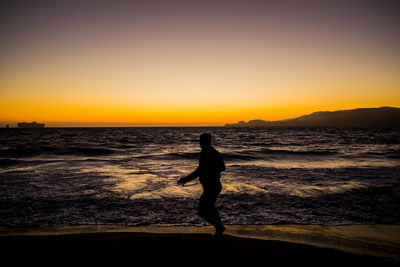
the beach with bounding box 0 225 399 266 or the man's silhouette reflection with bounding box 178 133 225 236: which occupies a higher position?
the man's silhouette reflection with bounding box 178 133 225 236

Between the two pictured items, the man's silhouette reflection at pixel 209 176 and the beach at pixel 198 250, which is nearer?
the beach at pixel 198 250

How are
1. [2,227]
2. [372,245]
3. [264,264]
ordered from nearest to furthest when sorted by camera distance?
1. [264,264]
2. [372,245]
3. [2,227]

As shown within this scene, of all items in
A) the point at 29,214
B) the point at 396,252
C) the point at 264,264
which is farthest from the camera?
the point at 29,214

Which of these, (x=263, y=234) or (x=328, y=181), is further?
(x=328, y=181)

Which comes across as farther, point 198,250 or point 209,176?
point 209,176

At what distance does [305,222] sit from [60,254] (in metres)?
5.23

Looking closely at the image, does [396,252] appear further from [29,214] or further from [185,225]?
[29,214]

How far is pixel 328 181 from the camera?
436 inches

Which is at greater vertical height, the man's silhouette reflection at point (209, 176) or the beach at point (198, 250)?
the man's silhouette reflection at point (209, 176)

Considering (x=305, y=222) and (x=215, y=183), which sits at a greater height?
(x=215, y=183)

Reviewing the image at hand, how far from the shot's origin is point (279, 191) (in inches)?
362

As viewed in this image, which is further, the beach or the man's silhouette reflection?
the man's silhouette reflection

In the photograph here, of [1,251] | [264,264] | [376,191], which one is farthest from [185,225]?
[376,191]

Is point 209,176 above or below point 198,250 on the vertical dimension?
above
